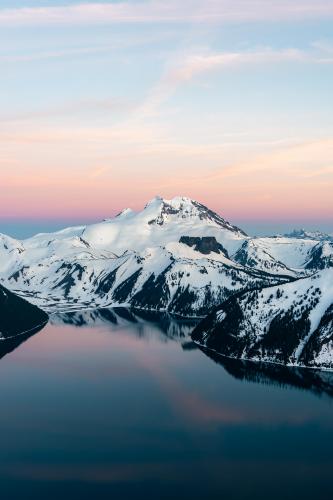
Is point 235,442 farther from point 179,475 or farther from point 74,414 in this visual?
point 74,414

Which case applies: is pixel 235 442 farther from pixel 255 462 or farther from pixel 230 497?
pixel 230 497

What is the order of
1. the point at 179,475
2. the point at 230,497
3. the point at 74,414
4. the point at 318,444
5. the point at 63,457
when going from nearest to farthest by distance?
the point at 230,497
the point at 179,475
the point at 63,457
the point at 318,444
the point at 74,414

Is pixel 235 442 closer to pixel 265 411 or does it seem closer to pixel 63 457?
pixel 265 411

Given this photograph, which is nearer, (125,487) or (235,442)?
(125,487)

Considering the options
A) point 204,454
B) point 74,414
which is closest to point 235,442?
point 204,454

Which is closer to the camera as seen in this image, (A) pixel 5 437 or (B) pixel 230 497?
(B) pixel 230 497

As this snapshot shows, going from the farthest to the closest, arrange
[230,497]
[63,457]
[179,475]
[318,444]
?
[318,444] < [63,457] < [179,475] < [230,497]

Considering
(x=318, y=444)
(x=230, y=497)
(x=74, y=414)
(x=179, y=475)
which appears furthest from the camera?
(x=74, y=414)

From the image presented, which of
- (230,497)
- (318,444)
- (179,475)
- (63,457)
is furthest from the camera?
(318,444)

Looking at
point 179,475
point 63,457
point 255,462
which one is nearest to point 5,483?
point 63,457
